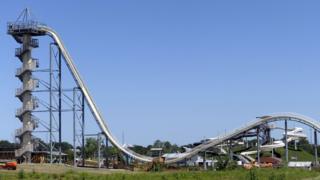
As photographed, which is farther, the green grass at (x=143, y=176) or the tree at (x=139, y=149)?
the tree at (x=139, y=149)

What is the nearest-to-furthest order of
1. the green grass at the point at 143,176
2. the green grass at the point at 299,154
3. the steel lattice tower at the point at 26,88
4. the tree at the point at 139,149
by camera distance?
the green grass at the point at 143,176 < the steel lattice tower at the point at 26,88 < the green grass at the point at 299,154 < the tree at the point at 139,149

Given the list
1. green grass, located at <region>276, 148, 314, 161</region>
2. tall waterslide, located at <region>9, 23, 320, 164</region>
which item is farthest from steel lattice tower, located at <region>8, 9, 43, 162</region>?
green grass, located at <region>276, 148, 314, 161</region>

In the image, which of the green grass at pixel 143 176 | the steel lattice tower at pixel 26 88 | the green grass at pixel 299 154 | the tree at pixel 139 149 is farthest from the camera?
the tree at pixel 139 149

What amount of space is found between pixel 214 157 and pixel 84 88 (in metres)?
39.4

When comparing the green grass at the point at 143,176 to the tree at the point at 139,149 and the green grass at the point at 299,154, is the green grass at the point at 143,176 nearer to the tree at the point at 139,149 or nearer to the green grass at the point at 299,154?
the green grass at the point at 299,154

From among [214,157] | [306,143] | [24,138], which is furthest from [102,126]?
[306,143]

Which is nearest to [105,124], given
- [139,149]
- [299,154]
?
[299,154]

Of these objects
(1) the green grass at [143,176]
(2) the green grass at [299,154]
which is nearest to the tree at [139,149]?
(2) the green grass at [299,154]

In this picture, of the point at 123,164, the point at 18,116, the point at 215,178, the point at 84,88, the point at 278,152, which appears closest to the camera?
the point at 215,178

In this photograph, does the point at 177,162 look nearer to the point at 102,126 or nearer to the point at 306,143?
the point at 102,126

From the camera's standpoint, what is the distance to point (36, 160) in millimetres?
84500

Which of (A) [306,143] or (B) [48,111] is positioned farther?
(A) [306,143]

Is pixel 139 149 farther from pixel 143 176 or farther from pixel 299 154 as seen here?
pixel 143 176

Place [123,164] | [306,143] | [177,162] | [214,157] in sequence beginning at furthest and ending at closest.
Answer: [306,143] → [214,157] → [177,162] → [123,164]
